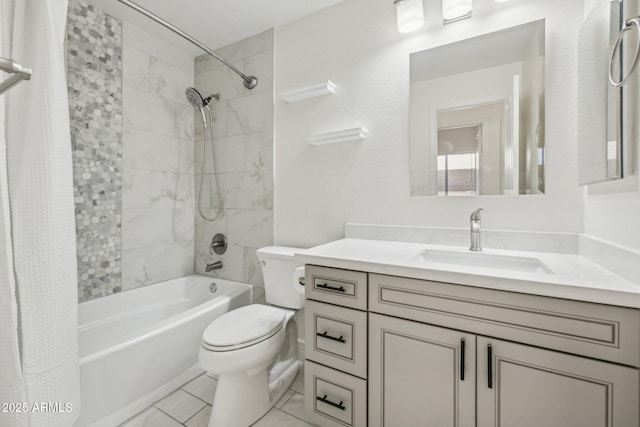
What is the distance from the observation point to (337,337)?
1206mm

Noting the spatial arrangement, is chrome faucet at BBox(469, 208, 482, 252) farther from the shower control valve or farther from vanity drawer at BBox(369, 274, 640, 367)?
the shower control valve

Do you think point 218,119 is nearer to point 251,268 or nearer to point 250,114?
point 250,114

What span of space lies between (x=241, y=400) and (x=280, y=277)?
0.68 metres

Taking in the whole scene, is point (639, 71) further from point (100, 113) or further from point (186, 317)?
point (100, 113)

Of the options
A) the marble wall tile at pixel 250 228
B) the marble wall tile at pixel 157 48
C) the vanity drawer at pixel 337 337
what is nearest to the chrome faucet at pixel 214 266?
the marble wall tile at pixel 250 228

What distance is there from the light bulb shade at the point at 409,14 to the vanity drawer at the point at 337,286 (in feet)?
4.51

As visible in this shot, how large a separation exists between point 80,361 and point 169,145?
1700 millimetres

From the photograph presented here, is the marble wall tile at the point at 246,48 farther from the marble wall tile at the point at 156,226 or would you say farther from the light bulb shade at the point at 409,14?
the marble wall tile at the point at 156,226

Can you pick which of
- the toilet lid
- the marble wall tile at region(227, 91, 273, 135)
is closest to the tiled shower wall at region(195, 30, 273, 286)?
the marble wall tile at region(227, 91, 273, 135)

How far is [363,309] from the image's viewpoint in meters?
1.14

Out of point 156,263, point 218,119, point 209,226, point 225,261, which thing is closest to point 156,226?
point 156,263

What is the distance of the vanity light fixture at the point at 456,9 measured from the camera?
137cm

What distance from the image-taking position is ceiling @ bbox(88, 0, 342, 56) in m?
1.83

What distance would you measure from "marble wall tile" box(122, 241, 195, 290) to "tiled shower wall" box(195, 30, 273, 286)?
0.16m
